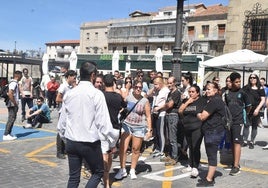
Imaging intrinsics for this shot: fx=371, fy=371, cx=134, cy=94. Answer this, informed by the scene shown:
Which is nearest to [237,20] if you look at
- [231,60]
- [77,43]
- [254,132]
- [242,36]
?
[242,36]

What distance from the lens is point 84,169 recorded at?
21.2ft

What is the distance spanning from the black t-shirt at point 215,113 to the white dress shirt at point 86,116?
2.23 m

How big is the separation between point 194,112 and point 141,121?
3.03 ft

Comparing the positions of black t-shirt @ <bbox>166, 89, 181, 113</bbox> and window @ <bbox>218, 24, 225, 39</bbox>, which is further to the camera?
window @ <bbox>218, 24, 225, 39</bbox>

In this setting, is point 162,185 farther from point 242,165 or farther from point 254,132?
point 254,132

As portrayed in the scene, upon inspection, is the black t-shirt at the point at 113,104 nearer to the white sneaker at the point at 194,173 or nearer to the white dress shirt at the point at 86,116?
the white dress shirt at the point at 86,116

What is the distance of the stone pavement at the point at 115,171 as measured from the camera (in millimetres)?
5891

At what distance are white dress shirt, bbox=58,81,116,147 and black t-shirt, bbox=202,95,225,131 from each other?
2226 mm

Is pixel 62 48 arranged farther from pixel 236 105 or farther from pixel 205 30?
pixel 236 105

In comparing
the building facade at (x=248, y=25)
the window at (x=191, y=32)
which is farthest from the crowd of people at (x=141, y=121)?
the window at (x=191, y=32)

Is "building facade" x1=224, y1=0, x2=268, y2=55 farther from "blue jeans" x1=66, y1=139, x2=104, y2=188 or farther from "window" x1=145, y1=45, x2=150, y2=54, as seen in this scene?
"blue jeans" x1=66, y1=139, x2=104, y2=188

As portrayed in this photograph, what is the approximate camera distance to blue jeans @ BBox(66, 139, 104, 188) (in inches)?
158

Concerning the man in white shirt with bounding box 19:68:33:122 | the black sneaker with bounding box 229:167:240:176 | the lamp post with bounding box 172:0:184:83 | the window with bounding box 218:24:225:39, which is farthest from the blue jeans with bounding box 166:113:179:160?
the window with bounding box 218:24:225:39

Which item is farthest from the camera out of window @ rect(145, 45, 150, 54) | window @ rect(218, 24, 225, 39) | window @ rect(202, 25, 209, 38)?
window @ rect(145, 45, 150, 54)
